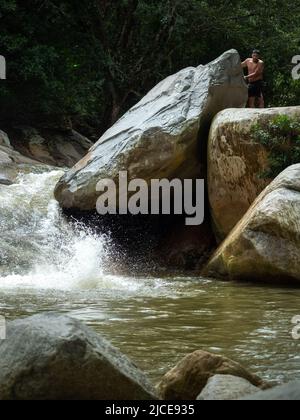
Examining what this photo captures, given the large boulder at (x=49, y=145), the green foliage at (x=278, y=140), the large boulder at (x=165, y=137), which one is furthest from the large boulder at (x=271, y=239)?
the large boulder at (x=49, y=145)

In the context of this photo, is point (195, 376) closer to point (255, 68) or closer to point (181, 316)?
point (181, 316)

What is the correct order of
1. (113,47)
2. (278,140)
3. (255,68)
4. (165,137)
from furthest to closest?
1. (113,47)
2. (255,68)
3. (165,137)
4. (278,140)

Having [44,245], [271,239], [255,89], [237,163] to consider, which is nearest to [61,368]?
[271,239]

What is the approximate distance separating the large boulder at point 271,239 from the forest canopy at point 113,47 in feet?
33.0

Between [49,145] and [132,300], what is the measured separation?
1168 centimetres

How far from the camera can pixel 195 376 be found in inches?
152

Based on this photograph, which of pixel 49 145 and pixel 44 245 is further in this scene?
pixel 49 145

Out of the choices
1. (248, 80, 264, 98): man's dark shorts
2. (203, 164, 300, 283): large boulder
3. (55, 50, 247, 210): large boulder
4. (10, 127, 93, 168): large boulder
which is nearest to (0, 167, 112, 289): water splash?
(55, 50, 247, 210): large boulder

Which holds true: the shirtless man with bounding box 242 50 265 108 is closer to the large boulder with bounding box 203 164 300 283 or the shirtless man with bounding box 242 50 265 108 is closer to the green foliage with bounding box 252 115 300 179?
the green foliage with bounding box 252 115 300 179

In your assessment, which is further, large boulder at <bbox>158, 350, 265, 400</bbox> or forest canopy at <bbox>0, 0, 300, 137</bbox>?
→ forest canopy at <bbox>0, 0, 300, 137</bbox>

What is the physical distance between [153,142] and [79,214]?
1748mm

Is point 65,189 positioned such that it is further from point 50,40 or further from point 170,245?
point 50,40

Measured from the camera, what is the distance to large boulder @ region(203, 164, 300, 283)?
30.3 ft

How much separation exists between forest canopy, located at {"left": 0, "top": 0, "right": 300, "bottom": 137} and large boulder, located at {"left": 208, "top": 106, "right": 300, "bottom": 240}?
803cm
